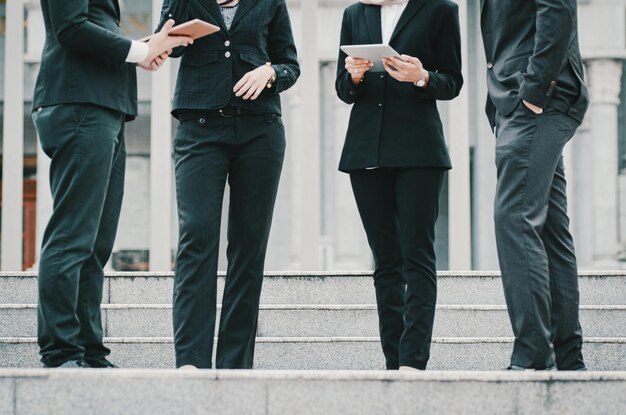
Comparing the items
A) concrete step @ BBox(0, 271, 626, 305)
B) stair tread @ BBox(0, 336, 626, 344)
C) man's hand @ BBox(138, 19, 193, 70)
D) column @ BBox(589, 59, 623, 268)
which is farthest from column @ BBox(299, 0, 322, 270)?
man's hand @ BBox(138, 19, 193, 70)

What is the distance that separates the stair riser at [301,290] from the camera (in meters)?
6.41

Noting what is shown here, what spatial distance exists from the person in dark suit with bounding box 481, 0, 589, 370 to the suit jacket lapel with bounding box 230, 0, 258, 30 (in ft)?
3.27

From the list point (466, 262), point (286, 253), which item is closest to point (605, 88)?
point (466, 262)

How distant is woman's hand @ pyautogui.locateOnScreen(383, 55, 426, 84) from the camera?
4023mm

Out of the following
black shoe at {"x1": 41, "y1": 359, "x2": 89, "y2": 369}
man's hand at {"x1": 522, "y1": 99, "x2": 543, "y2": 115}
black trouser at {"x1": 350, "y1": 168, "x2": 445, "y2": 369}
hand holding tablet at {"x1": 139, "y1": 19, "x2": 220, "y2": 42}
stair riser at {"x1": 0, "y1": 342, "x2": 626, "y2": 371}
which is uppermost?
hand holding tablet at {"x1": 139, "y1": 19, "x2": 220, "y2": 42}

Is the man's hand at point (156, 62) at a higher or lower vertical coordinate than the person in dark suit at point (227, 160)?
higher

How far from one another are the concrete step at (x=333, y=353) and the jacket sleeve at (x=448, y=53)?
1.83 metres

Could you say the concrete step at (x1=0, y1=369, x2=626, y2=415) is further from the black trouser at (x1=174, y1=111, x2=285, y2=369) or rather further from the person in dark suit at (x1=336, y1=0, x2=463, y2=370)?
the person in dark suit at (x1=336, y1=0, x2=463, y2=370)

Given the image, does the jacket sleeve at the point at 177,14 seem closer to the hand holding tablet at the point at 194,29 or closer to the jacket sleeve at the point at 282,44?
the hand holding tablet at the point at 194,29

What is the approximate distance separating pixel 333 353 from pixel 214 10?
244 cm

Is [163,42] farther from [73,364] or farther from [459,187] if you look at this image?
[459,187]

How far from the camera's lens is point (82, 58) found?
3.93m

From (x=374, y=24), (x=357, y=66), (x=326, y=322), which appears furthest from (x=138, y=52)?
(x=326, y=322)

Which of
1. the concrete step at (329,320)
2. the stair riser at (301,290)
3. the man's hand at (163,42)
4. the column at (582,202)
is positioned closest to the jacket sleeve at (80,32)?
the man's hand at (163,42)
